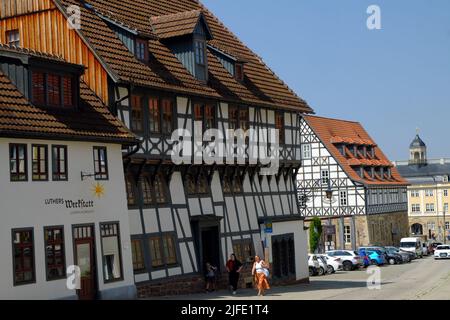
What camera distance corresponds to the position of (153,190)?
104ft

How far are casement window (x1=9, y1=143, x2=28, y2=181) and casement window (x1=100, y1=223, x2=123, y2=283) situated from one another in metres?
3.75

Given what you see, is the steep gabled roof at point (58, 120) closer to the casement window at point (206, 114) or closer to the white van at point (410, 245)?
the casement window at point (206, 114)

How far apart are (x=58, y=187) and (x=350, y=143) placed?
188 ft

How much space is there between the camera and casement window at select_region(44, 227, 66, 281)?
82.0 ft

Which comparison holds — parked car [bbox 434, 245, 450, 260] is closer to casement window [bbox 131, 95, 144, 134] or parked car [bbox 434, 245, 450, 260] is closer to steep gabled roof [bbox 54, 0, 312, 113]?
steep gabled roof [bbox 54, 0, 312, 113]

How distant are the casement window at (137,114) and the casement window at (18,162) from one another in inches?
241

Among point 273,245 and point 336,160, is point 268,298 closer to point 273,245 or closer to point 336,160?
point 273,245

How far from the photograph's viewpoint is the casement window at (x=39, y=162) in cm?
2489

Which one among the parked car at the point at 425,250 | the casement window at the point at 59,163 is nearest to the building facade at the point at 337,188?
the parked car at the point at 425,250

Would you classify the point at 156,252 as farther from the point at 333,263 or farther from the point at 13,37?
the point at 333,263
